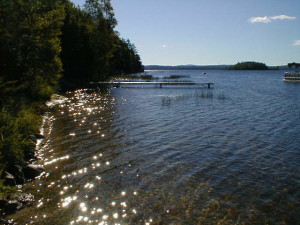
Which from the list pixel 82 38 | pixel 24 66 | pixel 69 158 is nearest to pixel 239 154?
pixel 69 158

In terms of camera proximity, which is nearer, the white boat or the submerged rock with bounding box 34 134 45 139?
the submerged rock with bounding box 34 134 45 139

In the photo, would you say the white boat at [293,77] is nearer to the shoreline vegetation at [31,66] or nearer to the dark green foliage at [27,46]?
the shoreline vegetation at [31,66]

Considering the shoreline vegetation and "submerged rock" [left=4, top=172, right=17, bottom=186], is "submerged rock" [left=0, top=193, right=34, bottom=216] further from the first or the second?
"submerged rock" [left=4, top=172, right=17, bottom=186]

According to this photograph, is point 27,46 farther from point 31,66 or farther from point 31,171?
point 31,171

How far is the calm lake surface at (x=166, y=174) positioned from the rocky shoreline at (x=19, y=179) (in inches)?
11.9

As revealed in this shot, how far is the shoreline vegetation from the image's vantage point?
9.89 metres

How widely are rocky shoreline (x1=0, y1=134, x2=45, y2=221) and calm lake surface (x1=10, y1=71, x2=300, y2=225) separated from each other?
303 millimetres

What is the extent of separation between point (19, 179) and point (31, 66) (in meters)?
14.5

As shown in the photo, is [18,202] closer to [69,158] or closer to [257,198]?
[69,158]

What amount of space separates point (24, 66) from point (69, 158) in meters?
11.9

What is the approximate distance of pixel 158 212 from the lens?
25.3 feet

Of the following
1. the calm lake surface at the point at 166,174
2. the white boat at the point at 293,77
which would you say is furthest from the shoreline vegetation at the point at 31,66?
the white boat at the point at 293,77

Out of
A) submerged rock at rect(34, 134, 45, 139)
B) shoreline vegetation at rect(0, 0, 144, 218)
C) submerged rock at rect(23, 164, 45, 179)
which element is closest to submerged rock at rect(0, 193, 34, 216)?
shoreline vegetation at rect(0, 0, 144, 218)

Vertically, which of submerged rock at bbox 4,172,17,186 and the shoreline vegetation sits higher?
the shoreline vegetation
